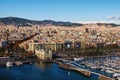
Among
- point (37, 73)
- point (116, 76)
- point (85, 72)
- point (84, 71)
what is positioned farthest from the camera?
point (37, 73)

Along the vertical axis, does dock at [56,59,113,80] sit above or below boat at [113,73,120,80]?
below

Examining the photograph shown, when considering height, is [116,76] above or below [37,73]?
above

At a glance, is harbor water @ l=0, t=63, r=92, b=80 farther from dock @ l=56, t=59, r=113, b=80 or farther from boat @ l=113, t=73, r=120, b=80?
boat @ l=113, t=73, r=120, b=80

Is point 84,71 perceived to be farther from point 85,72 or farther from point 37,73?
point 37,73

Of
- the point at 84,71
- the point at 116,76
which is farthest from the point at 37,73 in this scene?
the point at 116,76

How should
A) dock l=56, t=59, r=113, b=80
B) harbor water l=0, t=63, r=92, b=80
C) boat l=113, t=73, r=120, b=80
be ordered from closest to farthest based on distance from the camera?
boat l=113, t=73, r=120, b=80 < dock l=56, t=59, r=113, b=80 < harbor water l=0, t=63, r=92, b=80

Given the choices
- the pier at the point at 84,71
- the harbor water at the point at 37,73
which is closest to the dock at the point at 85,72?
the pier at the point at 84,71

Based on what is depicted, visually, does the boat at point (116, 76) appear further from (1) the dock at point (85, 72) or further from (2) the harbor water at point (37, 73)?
(2) the harbor water at point (37, 73)

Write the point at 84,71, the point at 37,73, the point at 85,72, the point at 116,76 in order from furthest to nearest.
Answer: the point at 37,73 → the point at 84,71 → the point at 85,72 → the point at 116,76

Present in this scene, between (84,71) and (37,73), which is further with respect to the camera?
(37,73)

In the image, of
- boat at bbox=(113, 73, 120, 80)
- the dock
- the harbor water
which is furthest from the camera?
the harbor water

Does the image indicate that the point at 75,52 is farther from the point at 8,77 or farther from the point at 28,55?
the point at 8,77

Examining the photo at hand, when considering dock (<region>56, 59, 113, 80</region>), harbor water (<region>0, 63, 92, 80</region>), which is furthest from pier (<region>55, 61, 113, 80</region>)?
harbor water (<region>0, 63, 92, 80</region>)
